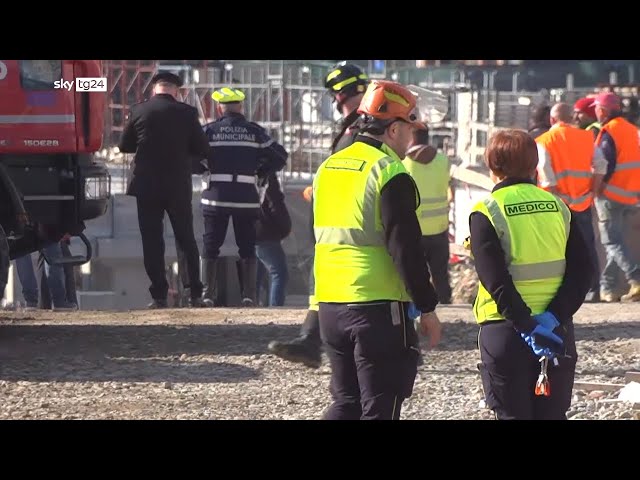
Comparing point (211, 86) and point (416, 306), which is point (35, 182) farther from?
point (211, 86)

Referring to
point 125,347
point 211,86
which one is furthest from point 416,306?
point 211,86

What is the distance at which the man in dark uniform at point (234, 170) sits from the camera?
40.0 ft

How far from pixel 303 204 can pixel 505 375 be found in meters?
14.2

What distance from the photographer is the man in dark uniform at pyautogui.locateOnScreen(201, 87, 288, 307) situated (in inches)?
480

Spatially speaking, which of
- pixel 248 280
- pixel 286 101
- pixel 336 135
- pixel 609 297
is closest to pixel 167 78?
pixel 248 280

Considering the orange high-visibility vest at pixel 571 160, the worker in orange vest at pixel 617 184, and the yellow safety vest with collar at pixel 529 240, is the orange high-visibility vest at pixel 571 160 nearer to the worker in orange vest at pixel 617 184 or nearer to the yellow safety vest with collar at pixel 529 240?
the worker in orange vest at pixel 617 184

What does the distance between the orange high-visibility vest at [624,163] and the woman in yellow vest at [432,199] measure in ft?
6.69

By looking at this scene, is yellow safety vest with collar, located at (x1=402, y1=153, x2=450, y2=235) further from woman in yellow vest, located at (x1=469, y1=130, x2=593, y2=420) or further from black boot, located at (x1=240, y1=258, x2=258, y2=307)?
woman in yellow vest, located at (x1=469, y1=130, x2=593, y2=420)

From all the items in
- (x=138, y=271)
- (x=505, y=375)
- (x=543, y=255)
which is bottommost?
(x=138, y=271)

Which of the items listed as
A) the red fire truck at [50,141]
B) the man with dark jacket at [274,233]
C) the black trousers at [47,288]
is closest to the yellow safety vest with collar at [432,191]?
the man with dark jacket at [274,233]

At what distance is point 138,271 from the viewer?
18.6 meters

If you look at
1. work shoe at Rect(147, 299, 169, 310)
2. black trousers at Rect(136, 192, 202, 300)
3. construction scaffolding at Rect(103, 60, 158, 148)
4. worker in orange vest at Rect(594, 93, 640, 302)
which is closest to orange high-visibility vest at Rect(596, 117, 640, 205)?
worker in orange vest at Rect(594, 93, 640, 302)

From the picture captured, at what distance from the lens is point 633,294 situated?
12.9m

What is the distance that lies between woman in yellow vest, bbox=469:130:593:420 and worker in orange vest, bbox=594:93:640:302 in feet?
23.9
